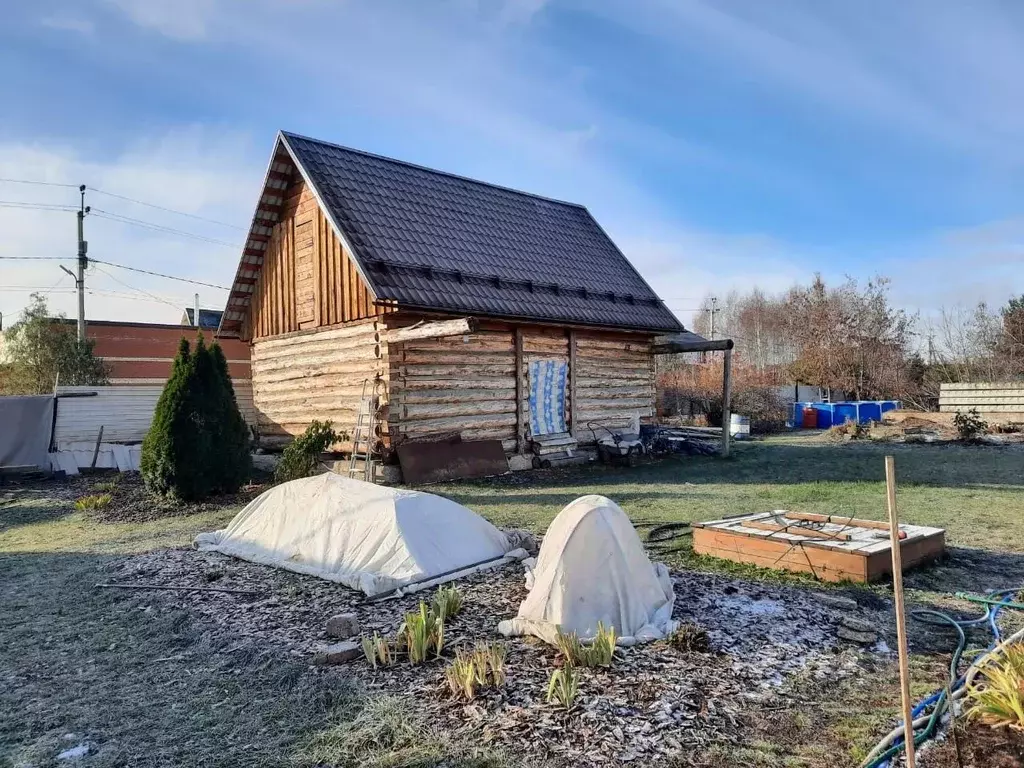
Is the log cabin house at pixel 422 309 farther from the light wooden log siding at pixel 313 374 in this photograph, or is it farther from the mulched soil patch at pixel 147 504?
the mulched soil patch at pixel 147 504

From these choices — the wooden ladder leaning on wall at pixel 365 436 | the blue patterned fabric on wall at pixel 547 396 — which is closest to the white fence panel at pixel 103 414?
the wooden ladder leaning on wall at pixel 365 436

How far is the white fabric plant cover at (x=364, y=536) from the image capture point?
583 centimetres

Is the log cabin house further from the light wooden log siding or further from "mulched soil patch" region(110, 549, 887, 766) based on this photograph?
"mulched soil patch" region(110, 549, 887, 766)

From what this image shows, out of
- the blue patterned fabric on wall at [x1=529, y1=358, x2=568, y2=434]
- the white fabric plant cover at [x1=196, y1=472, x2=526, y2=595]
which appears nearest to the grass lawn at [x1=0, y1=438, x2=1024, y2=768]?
the white fabric plant cover at [x1=196, y1=472, x2=526, y2=595]

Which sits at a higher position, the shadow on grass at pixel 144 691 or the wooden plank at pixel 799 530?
the wooden plank at pixel 799 530

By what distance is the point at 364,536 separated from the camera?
6121mm

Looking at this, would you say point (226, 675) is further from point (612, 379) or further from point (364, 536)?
point (612, 379)

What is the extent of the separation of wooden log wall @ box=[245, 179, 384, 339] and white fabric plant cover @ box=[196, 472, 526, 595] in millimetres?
5689

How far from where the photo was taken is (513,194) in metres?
17.8

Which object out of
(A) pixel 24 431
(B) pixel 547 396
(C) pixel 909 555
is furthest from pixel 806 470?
(A) pixel 24 431

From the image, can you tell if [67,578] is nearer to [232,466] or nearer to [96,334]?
[232,466]

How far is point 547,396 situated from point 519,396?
32.9 inches

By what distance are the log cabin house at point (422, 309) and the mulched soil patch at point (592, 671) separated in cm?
588

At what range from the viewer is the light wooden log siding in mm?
12680
